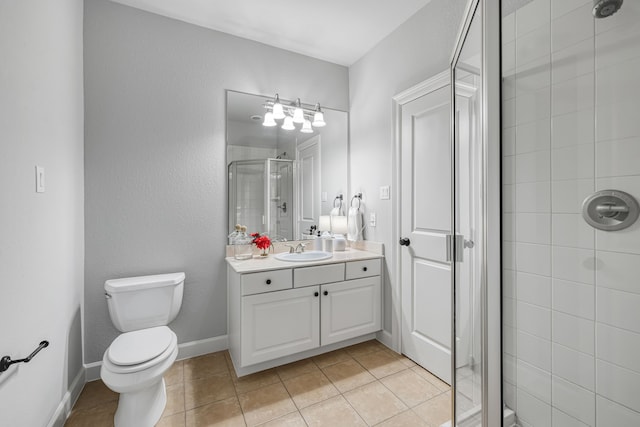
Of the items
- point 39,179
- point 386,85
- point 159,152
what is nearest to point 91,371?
point 39,179

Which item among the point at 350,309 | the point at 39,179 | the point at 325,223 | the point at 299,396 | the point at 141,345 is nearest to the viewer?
the point at 39,179

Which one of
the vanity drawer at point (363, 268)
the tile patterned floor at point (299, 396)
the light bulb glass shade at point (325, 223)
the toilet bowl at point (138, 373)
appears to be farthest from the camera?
the light bulb glass shade at point (325, 223)

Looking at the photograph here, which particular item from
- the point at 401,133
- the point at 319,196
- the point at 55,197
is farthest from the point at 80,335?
the point at 401,133

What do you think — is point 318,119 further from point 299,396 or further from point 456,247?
point 299,396

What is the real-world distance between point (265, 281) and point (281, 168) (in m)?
1.05

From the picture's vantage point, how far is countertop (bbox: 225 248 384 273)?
191cm

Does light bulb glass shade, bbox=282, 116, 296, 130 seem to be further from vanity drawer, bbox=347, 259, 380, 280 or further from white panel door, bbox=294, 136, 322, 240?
vanity drawer, bbox=347, 259, 380, 280

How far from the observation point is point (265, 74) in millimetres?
2416

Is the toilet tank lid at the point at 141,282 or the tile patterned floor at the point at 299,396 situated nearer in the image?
the tile patterned floor at the point at 299,396

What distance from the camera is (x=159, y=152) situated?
2.05 metres

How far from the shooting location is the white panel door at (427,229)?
184 centimetres

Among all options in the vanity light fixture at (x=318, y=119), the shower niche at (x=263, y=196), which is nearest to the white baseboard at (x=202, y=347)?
the shower niche at (x=263, y=196)

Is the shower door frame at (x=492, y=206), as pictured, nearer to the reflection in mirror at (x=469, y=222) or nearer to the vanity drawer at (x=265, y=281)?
the reflection in mirror at (x=469, y=222)

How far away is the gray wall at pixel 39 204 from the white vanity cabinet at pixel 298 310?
→ 908mm
